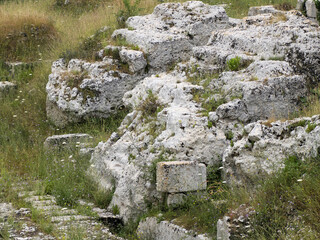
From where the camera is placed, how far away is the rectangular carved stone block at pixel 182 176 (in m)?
6.82

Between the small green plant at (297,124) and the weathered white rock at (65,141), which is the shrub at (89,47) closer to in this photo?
the weathered white rock at (65,141)

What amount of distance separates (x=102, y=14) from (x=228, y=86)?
824 cm

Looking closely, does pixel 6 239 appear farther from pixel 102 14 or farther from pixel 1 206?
pixel 102 14

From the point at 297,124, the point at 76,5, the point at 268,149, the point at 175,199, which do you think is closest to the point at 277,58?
the point at 297,124

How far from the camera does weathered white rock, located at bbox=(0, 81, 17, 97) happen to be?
43.7 feet

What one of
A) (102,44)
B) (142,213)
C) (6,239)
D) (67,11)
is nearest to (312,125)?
(142,213)

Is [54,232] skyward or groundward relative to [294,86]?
groundward

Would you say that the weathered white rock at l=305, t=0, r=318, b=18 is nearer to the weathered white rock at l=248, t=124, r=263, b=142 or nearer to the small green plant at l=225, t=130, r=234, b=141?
the small green plant at l=225, t=130, r=234, b=141

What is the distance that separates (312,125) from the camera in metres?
6.18

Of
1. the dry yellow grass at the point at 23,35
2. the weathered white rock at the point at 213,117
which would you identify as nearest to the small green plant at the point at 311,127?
the weathered white rock at the point at 213,117

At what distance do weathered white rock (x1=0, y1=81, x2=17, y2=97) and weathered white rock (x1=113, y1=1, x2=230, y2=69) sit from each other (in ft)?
11.4

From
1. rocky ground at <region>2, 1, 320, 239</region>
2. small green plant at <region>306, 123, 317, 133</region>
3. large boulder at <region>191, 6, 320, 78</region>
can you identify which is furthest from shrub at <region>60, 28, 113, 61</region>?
small green plant at <region>306, 123, 317, 133</region>

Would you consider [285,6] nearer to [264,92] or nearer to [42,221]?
[264,92]

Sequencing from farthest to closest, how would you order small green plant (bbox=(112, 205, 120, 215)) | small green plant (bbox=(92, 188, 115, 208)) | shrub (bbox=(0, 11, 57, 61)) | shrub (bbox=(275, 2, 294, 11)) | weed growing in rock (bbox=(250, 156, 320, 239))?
shrub (bbox=(275, 2, 294, 11)), shrub (bbox=(0, 11, 57, 61)), small green plant (bbox=(92, 188, 115, 208)), small green plant (bbox=(112, 205, 120, 215)), weed growing in rock (bbox=(250, 156, 320, 239))
